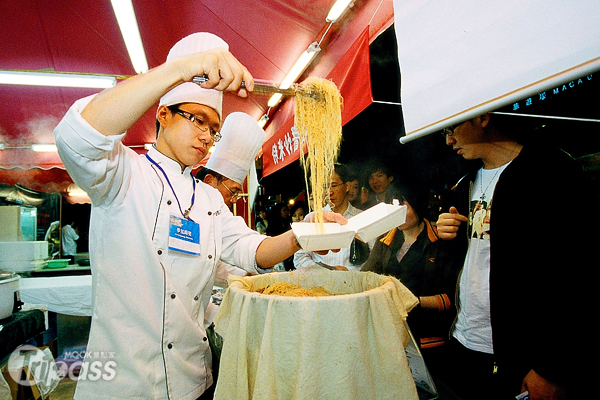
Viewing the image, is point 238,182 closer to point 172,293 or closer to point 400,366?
point 172,293

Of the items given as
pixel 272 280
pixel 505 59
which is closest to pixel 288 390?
→ pixel 272 280

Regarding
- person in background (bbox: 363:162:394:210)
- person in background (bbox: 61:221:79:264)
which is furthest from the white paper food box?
person in background (bbox: 61:221:79:264)

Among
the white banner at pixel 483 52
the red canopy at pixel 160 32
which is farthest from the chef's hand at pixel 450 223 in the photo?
the red canopy at pixel 160 32

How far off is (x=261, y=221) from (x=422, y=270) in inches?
236

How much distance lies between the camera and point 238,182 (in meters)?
3.44

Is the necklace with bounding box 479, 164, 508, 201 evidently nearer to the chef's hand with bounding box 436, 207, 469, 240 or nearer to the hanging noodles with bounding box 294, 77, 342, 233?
Result: the chef's hand with bounding box 436, 207, 469, 240

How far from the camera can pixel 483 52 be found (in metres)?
0.81

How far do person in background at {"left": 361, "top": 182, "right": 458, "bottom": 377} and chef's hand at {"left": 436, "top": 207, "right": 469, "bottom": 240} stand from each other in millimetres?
262

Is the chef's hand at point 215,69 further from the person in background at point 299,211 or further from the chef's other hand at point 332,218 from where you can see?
the person in background at point 299,211

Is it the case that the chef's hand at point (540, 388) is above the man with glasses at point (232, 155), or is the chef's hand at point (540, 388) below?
below

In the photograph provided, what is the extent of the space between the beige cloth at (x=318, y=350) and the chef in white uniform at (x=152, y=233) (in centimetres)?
49

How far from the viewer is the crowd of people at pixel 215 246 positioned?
1180 mm

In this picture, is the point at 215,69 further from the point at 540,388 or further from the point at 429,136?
the point at 429,136

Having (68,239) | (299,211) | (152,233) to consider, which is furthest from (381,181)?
(68,239)
